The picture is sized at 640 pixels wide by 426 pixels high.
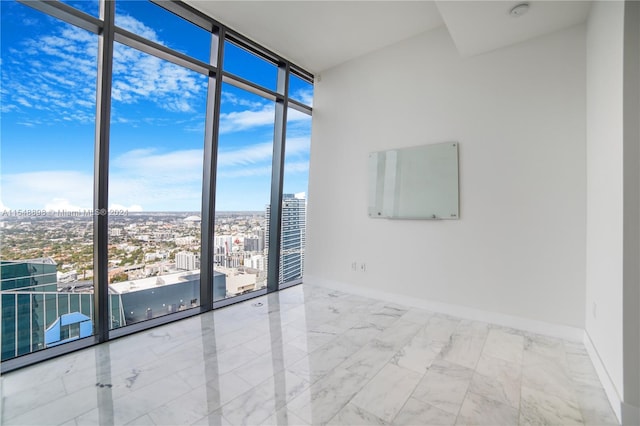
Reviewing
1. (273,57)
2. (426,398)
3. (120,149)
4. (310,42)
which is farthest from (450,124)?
(120,149)

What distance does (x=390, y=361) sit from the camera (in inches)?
86.6

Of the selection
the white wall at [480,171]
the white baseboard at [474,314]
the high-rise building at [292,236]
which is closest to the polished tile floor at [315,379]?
the white baseboard at [474,314]

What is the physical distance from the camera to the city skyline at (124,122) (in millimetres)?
2164

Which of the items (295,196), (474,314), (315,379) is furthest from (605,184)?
(295,196)

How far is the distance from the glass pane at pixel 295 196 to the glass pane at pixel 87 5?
2.19 metres

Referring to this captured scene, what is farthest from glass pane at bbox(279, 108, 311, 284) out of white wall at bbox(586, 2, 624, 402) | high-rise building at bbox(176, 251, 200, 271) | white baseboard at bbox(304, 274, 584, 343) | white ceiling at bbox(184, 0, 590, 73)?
white wall at bbox(586, 2, 624, 402)

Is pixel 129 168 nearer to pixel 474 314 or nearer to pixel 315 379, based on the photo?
pixel 315 379

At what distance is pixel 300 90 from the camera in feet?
14.3

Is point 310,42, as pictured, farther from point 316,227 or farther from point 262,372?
point 262,372

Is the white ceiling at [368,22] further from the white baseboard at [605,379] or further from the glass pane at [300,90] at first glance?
the white baseboard at [605,379]

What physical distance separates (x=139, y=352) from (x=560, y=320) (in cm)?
366

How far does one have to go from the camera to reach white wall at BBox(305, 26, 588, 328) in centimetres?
261

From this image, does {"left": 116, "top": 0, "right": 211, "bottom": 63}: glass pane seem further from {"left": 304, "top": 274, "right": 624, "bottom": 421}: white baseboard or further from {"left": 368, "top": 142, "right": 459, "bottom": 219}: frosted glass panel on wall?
{"left": 304, "top": 274, "right": 624, "bottom": 421}: white baseboard
